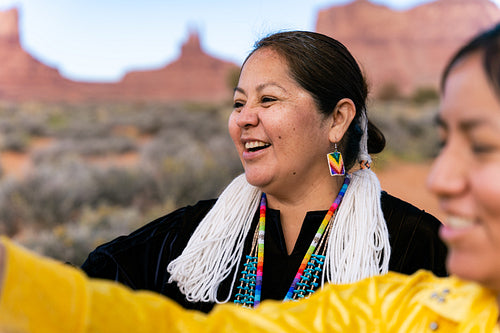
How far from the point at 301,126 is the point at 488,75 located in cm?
145

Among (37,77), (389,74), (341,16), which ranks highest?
(341,16)

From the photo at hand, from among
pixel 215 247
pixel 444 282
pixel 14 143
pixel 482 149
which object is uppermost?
pixel 482 149

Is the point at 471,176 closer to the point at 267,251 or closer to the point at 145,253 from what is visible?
the point at 267,251

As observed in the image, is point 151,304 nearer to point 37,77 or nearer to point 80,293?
point 80,293

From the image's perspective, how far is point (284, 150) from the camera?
2350mm

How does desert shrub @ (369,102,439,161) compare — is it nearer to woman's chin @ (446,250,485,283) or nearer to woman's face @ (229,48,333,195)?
woman's face @ (229,48,333,195)

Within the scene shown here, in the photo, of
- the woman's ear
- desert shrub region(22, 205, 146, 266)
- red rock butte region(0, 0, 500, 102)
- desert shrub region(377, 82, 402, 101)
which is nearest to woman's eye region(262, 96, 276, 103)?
the woman's ear

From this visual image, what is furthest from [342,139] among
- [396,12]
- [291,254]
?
[396,12]

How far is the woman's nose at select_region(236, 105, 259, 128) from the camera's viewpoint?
7.76 ft

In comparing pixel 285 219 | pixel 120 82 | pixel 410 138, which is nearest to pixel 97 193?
pixel 285 219

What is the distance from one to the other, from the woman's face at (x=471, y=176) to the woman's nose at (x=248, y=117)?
140 centimetres

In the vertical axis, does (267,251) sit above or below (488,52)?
below

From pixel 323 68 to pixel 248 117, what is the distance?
50cm

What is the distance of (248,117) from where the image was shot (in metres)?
2.37
